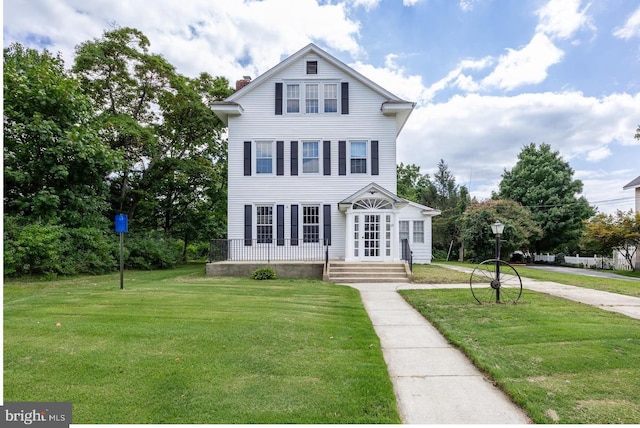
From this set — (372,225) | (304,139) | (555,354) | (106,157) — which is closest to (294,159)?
(304,139)

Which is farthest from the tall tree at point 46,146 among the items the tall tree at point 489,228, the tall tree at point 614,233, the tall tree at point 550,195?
the tall tree at point 550,195

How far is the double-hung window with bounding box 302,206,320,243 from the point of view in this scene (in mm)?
15344

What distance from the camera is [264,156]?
15.5 metres

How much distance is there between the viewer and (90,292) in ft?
29.1

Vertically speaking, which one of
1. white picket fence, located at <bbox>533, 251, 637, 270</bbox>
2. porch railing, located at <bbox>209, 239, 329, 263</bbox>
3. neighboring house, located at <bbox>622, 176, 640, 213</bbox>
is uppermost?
neighboring house, located at <bbox>622, 176, 640, 213</bbox>

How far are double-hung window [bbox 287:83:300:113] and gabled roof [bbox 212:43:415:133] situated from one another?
883 millimetres

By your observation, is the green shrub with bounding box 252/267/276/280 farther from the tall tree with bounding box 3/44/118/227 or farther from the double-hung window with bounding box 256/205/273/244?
the tall tree with bounding box 3/44/118/227

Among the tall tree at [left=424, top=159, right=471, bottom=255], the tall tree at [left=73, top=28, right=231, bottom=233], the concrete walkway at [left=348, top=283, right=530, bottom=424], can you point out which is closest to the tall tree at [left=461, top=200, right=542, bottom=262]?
the tall tree at [left=424, top=159, right=471, bottom=255]

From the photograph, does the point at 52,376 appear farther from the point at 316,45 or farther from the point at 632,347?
the point at 316,45

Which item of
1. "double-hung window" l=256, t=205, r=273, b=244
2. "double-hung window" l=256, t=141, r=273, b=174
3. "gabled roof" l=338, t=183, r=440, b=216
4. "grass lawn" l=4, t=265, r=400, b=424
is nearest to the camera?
"grass lawn" l=4, t=265, r=400, b=424

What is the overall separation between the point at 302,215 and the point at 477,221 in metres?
14.0

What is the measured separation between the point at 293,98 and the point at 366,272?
8313 millimetres

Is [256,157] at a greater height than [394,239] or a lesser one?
greater

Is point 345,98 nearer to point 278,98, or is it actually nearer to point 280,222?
point 278,98
